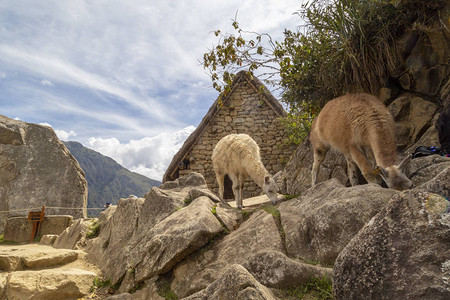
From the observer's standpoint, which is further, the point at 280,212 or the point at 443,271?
the point at 280,212

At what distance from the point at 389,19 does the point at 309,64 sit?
5.58ft

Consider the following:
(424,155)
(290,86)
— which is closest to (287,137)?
(290,86)

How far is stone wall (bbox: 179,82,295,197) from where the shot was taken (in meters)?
11.5

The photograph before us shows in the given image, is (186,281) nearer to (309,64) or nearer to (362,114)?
(362,114)

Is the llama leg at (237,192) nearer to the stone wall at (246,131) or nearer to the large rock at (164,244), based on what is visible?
the large rock at (164,244)

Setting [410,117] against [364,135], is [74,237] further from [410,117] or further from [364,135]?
[410,117]

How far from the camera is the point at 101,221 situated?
795 cm

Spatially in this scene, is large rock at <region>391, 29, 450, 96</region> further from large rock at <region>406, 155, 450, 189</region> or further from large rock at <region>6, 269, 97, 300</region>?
large rock at <region>6, 269, 97, 300</region>

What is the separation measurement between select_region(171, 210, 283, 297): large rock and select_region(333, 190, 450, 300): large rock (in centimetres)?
169

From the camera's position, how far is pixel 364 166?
441cm

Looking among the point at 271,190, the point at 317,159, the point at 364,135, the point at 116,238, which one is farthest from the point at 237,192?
the point at 364,135

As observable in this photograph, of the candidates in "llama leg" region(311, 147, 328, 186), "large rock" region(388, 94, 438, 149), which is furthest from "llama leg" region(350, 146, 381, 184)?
"large rock" region(388, 94, 438, 149)

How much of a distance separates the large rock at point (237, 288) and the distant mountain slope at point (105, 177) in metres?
136

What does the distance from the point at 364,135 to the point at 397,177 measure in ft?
3.77
